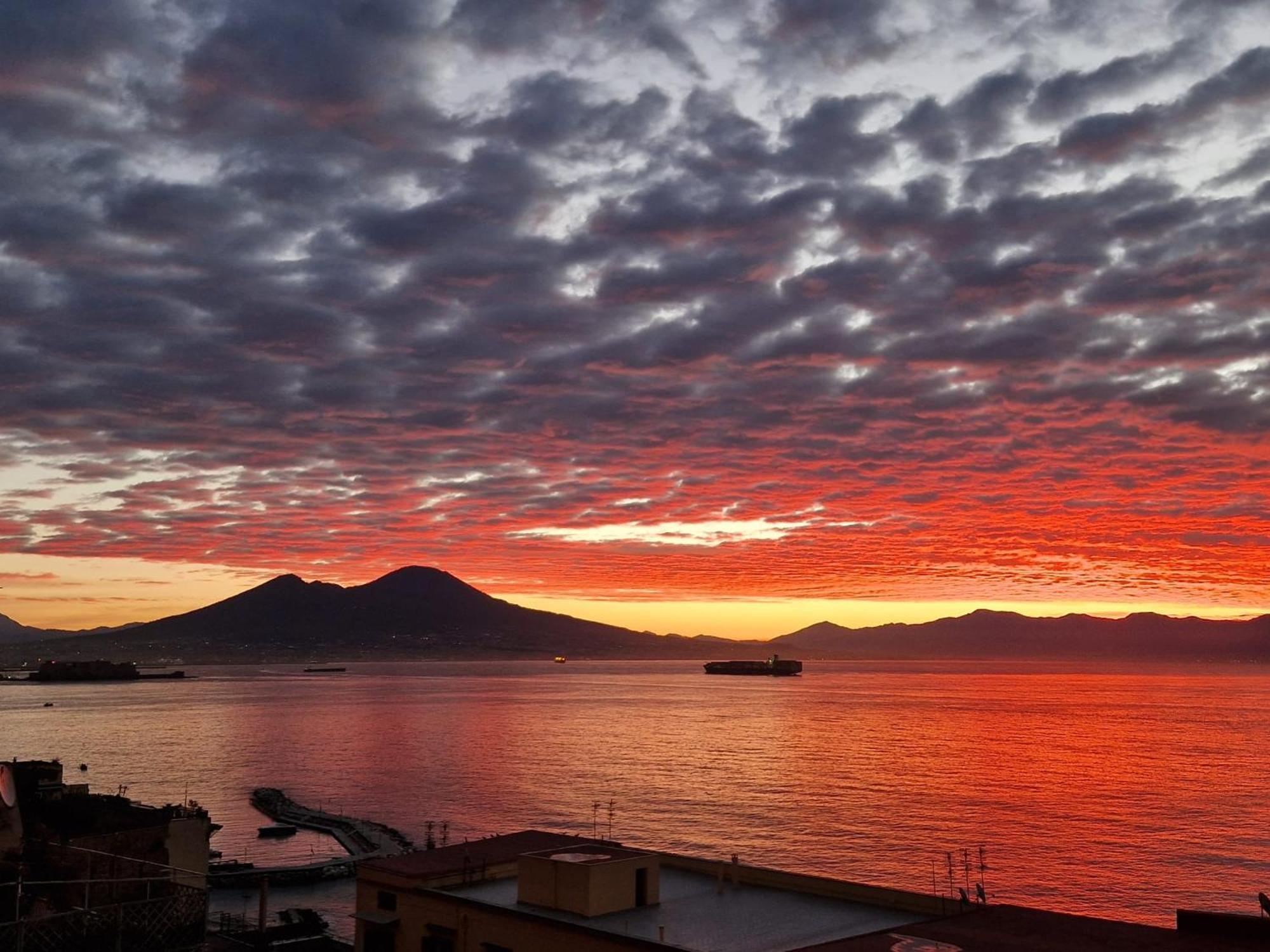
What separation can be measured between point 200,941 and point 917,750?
144 meters

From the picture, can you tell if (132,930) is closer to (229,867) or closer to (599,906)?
(599,906)

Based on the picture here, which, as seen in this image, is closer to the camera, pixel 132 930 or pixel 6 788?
pixel 132 930

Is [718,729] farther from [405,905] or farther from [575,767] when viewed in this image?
[405,905]

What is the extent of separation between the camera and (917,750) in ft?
493

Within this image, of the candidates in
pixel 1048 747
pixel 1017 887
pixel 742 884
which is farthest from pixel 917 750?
pixel 742 884

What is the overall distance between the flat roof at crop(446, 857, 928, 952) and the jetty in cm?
2609

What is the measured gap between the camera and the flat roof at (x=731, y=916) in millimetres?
30000

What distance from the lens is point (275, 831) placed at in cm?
8694

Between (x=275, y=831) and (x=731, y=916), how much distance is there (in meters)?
65.2

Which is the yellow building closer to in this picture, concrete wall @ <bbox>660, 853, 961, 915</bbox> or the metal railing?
concrete wall @ <bbox>660, 853, 961, 915</bbox>

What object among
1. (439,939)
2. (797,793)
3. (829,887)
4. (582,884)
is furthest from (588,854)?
(797,793)

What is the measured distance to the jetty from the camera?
68.6 meters

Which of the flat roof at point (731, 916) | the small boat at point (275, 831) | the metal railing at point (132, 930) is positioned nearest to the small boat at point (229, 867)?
the small boat at point (275, 831)

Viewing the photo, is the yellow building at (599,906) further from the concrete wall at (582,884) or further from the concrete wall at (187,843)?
the concrete wall at (187,843)
